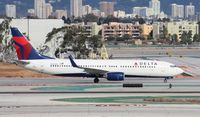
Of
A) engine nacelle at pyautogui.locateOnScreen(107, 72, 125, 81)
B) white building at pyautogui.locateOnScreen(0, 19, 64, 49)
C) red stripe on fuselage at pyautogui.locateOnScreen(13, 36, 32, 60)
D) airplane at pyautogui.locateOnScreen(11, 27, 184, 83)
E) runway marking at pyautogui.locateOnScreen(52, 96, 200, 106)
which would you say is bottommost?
runway marking at pyautogui.locateOnScreen(52, 96, 200, 106)

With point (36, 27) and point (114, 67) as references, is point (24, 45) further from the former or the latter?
point (36, 27)

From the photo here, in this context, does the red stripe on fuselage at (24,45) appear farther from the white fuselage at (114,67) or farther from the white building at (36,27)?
the white building at (36,27)

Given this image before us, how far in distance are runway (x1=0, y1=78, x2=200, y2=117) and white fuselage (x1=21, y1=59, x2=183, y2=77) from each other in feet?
4.45

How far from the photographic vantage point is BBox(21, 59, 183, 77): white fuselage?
69.8m

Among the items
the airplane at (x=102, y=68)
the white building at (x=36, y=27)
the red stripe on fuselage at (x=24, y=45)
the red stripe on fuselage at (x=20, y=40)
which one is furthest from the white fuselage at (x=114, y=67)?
the white building at (x=36, y=27)

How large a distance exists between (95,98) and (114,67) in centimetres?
1679

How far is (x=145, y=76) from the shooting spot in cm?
7019

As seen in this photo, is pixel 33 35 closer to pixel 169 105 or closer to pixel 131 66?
pixel 131 66

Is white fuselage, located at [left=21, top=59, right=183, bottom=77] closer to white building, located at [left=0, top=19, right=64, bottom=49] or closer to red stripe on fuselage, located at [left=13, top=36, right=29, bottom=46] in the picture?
red stripe on fuselage, located at [left=13, top=36, right=29, bottom=46]

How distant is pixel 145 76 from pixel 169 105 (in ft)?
71.8

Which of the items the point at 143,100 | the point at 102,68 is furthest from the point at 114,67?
the point at 143,100

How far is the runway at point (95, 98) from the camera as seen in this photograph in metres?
44.1

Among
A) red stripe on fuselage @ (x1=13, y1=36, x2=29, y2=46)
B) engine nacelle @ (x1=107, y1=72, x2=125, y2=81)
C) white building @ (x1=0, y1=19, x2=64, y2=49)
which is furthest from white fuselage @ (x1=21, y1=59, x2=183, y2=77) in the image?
white building @ (x1=0, y1=19, x2=64, y2=49)

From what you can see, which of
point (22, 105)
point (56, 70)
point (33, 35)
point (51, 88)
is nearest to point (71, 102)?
point (22, 105)
